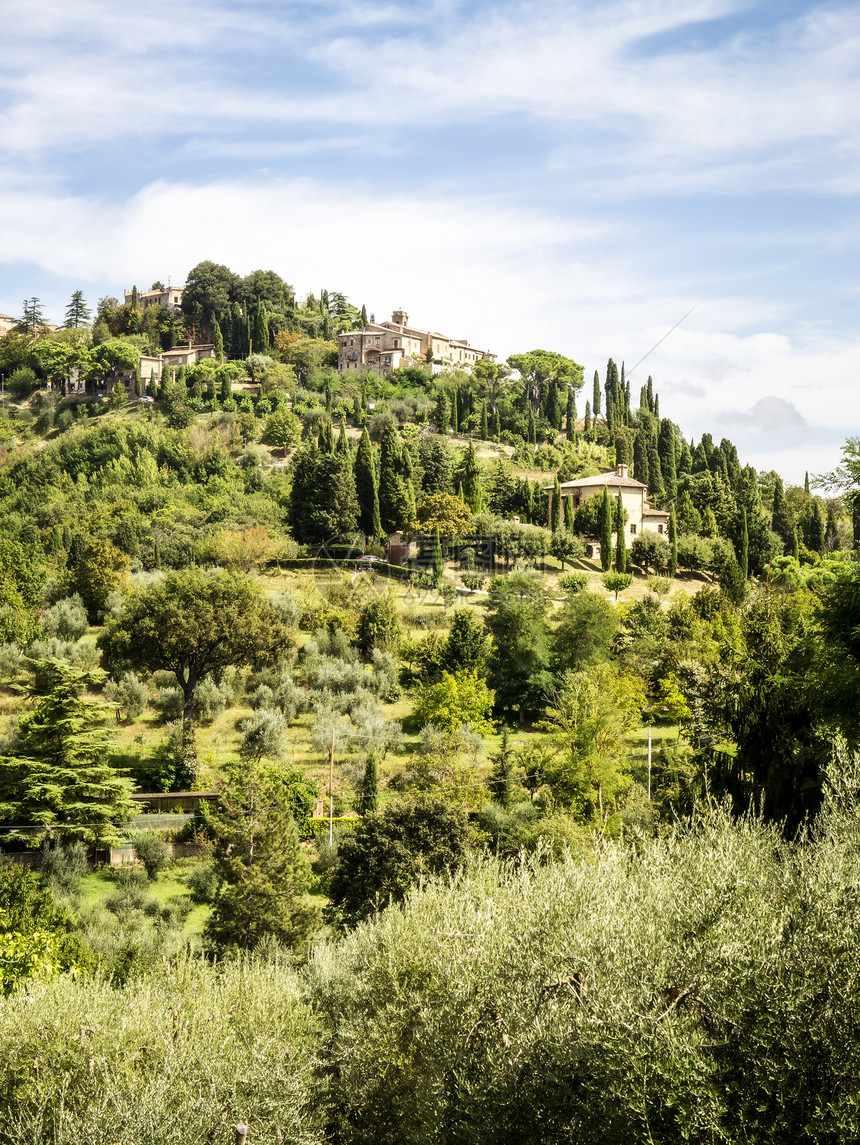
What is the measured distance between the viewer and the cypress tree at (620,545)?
50.6 meters

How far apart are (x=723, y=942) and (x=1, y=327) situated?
108m

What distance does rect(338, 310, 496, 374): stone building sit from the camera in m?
85.9

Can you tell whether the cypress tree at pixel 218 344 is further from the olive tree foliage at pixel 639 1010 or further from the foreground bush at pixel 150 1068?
the olive tree foliage at pixel 639 1010

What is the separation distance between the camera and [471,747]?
29.0m

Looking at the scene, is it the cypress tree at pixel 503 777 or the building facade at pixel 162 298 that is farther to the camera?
the building facade at pixel 162 298

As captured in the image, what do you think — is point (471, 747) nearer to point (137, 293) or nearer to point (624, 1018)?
point (624, 1018)

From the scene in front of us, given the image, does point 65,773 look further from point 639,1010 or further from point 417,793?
point 639,1010

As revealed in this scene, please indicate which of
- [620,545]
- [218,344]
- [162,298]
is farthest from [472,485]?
[162,298]

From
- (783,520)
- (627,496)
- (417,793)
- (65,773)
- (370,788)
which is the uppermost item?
(627,496)

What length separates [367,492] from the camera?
49438 mm

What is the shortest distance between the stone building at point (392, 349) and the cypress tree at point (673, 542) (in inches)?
1436

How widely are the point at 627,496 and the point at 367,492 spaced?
1744 cm

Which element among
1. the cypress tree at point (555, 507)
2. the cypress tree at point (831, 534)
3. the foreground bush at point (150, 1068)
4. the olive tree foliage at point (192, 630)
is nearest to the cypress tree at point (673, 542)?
the cypress tree at point (555, 507)

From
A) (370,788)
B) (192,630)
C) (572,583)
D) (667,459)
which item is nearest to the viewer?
(370,788)
